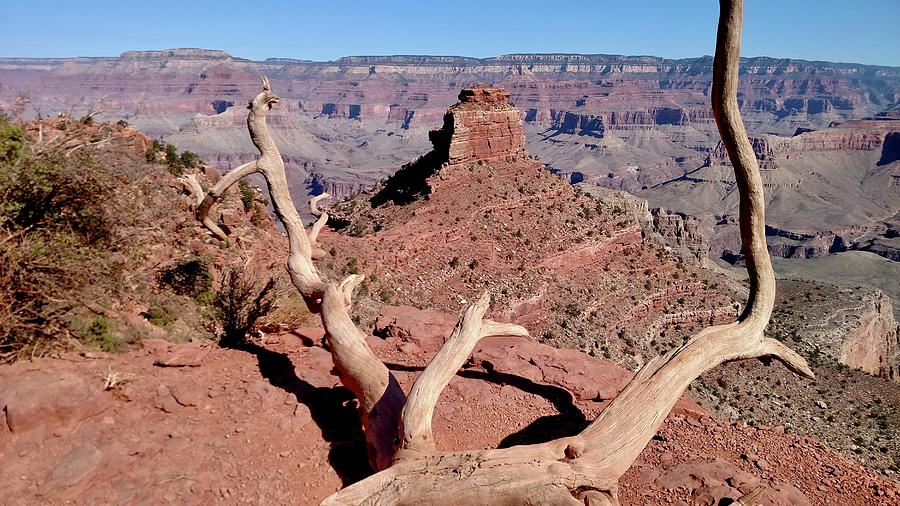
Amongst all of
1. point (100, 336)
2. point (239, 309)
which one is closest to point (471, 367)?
point (239, 309)

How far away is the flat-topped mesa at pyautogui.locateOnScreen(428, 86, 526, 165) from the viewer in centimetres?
3738

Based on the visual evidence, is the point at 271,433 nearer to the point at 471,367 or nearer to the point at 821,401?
the point at 471,367

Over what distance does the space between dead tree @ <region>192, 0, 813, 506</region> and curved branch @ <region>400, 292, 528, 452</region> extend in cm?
2

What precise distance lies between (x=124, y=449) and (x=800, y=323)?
42.0m

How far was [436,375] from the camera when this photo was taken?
8.28m

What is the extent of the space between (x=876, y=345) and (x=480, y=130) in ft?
112

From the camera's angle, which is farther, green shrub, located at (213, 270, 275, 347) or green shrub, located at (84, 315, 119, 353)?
green shrub, located at (213, 270, 275, 347)

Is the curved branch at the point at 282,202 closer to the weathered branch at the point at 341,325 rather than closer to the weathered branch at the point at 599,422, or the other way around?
the weathered branch at the point at 341,325

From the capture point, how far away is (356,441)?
8.77 metres

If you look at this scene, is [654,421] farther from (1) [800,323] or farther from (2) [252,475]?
(1) [800,323]

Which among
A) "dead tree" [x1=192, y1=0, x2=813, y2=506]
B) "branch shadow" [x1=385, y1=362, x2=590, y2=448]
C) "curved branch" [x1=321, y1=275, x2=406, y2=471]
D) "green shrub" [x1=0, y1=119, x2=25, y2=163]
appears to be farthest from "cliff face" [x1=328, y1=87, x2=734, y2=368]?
"dead tree" [x1=192, y1=0, x2=813, y2=506]

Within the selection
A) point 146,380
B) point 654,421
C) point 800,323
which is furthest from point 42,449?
point 800,323

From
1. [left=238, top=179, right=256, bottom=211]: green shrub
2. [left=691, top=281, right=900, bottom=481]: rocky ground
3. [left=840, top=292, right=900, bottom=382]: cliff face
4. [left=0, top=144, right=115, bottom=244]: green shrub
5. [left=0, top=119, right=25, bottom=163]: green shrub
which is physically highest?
[left=0, top=119, right=25, bottom=163]: green shrub

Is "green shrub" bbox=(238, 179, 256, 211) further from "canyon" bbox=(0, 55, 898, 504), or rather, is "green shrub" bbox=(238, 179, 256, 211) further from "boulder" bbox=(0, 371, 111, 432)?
"boulder" bbox=(0, 371, 111, 432)
